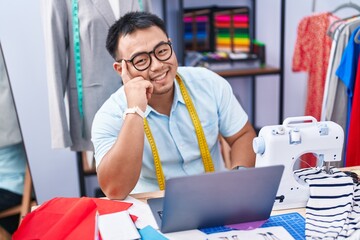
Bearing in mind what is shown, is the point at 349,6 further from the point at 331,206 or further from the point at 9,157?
the point at 9,157

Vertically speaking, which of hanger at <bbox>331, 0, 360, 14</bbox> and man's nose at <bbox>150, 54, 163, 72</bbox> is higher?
hanger at <bbox>331, 0, 360, 14</bbox>

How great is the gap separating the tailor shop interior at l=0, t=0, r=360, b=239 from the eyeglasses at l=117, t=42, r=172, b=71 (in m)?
0.04

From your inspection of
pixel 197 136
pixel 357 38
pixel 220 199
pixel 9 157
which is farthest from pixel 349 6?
pixel 9 157

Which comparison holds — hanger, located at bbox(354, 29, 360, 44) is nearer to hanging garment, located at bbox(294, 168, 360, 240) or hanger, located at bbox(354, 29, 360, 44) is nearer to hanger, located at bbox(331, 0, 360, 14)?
hanger, located at bbox(331, 0, 360, 14)

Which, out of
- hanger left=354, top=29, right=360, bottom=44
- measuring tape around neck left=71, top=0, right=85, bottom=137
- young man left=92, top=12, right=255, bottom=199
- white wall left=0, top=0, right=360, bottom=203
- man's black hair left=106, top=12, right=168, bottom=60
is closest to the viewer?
young man left=92, top=12, right=255, bottom=199

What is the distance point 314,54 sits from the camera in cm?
253

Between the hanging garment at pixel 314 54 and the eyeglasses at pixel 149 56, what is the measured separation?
1200 millimetres

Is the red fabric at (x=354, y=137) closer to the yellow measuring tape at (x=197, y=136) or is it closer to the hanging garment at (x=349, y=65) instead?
the hanging garment at (x=349, y=65)

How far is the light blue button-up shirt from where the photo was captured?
1.56m

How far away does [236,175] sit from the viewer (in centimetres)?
106

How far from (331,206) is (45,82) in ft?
6.67

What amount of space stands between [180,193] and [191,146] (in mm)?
607

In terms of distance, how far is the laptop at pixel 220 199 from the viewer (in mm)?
1047

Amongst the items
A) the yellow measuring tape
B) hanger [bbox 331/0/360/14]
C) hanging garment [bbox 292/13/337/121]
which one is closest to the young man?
the yellow measuring tape
